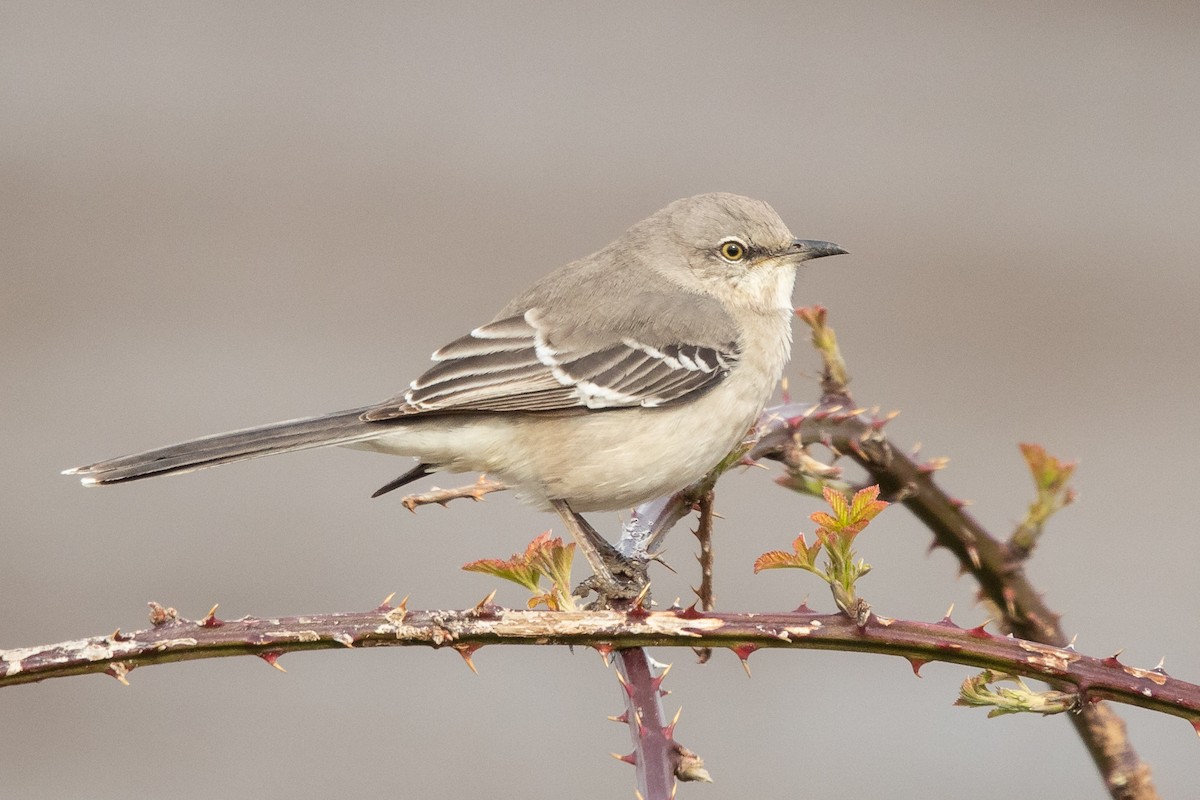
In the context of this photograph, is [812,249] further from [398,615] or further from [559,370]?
[398,615]

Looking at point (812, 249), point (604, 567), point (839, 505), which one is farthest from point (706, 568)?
point (812, 249)

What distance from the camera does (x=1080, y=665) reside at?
1.45 metres

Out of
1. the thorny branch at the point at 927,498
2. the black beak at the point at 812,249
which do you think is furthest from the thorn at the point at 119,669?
the black beak at the point at 812,249

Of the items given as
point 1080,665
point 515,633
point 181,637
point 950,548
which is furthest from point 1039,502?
point 181,637

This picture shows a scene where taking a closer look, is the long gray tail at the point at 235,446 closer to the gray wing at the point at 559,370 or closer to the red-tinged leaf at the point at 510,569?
the gray wing at the point at 559,370

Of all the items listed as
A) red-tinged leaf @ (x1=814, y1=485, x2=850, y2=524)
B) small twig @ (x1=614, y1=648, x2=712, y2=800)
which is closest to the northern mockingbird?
small twig @ (x1=614, y1=648, x2=712, y2=800)

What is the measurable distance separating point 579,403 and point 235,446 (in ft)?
2.80

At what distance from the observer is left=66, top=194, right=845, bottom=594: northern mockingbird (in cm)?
274

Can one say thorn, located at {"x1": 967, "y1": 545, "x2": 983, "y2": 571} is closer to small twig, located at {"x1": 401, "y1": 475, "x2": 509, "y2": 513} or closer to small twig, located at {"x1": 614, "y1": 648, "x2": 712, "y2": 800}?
small twig, located at {"x1": 614, "y1": 648, "x2": 712, "y2": 800}

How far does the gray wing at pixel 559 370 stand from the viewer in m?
2.82

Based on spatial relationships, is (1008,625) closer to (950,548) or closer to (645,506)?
(950,548)

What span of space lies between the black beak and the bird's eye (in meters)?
0.16

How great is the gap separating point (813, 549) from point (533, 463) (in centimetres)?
143

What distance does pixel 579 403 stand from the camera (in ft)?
9.53
